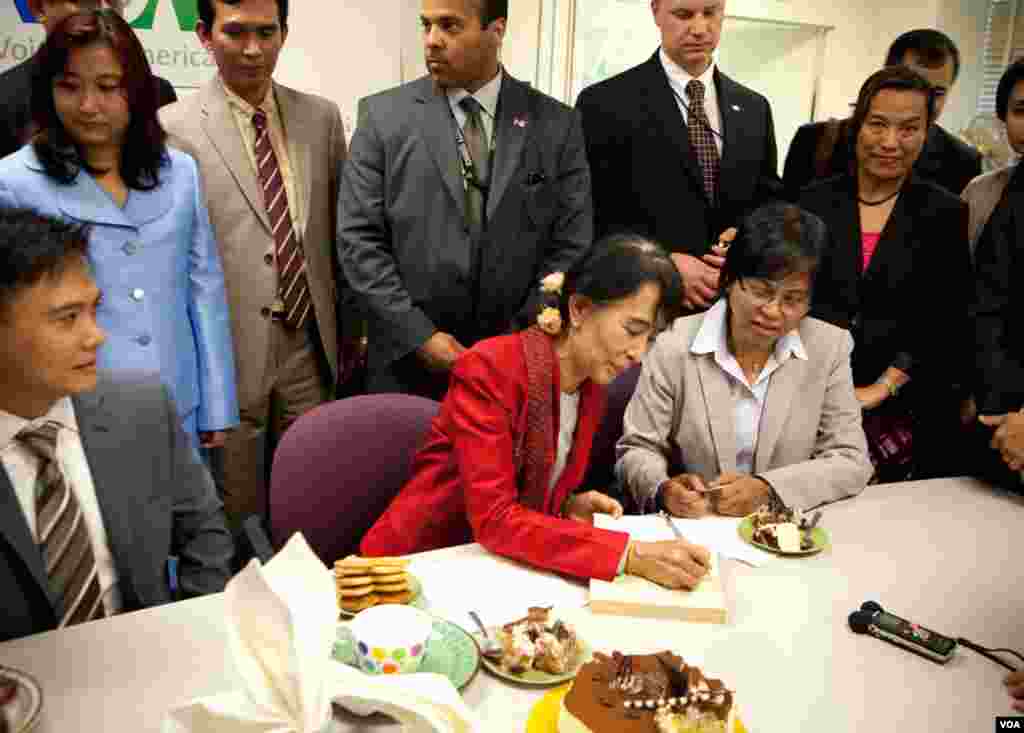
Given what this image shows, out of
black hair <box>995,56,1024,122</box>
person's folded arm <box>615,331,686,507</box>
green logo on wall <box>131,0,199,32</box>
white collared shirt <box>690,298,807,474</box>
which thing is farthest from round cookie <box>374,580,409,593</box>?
green logo on wall <box>131,0,199,32</box>

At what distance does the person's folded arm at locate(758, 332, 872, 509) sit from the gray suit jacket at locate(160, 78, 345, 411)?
1380 millimetres

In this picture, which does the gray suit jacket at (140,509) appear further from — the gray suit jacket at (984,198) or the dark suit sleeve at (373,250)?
the gray suit jacket at (984,198)

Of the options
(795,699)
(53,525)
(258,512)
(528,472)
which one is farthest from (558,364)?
(258,512)

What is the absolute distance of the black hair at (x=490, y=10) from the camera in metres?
2.44

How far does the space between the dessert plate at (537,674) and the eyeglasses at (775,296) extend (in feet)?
3.48

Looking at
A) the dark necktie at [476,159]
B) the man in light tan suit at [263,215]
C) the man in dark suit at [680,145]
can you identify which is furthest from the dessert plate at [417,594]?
the man in dark suit at [680,145]

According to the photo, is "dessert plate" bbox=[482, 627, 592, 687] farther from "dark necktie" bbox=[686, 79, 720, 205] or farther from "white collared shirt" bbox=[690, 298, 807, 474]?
"dark necktie" bbox=[686, 79, 720, 205]

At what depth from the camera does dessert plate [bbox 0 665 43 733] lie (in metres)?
1.08

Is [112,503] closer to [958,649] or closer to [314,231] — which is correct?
[314,231]

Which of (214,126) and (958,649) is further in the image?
(214,126)

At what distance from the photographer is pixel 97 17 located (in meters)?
1.99

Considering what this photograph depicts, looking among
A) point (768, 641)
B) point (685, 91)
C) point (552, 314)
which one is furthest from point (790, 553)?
point (685, 91)

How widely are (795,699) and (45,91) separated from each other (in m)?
1.97

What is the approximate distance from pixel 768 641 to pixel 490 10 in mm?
1837
